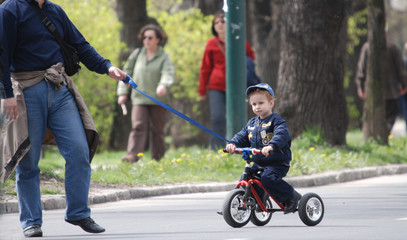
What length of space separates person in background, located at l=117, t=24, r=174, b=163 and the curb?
2.68 metres

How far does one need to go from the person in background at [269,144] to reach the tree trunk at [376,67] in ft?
24.9

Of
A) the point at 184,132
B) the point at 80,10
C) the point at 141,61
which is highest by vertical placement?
the point at 80,10

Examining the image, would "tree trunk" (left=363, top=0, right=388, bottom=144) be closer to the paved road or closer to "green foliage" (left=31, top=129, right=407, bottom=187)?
"green foliage" (left=31, top=129, right=407, bottom=187)

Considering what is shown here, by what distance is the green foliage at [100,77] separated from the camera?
61.8 feet

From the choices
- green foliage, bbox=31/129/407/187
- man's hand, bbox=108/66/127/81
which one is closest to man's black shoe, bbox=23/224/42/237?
man's hand, bbox=108/66/127/81

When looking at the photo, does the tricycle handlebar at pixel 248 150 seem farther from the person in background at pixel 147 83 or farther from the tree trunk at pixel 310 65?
the tree trunk at pixel 310 65

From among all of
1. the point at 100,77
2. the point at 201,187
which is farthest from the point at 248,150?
the point at 100,77

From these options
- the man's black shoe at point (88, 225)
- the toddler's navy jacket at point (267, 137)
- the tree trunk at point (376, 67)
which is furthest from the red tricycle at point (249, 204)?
the tree trunk at point (376, 67)

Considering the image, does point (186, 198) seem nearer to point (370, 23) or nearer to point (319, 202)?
point (319, 202)

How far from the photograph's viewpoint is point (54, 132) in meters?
6.61

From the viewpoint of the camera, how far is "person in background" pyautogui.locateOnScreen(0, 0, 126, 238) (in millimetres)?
6469

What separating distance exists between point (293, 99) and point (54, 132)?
7.48 metres

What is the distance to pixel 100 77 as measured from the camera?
18.9 meters

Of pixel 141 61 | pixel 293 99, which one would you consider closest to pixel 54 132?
pixel 141 61
